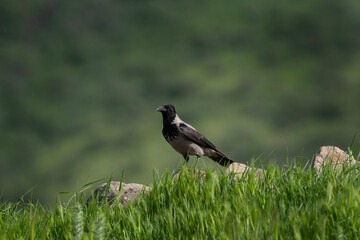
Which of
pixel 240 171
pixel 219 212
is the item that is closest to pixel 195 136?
pixel 240 171

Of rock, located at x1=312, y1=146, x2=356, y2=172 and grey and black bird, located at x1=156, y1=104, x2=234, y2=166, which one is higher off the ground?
grey and black bird, located at x1=156, y1=104, x2=234, y2=166

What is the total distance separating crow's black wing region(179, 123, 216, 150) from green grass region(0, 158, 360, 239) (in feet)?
8.17

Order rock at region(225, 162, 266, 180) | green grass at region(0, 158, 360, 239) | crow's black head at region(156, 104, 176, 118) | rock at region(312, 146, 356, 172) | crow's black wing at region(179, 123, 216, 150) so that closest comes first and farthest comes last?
1. green grass at region(0, 158, 360, 239)
2. rock at region(225, 162, 266, 180)
3. rock at region(312, 146, 356, 172)
4. crow's black wing at region(179, 123, 216, 150)
5. crow's black head at region(156, 104, 176, 118)

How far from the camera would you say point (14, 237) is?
545cm

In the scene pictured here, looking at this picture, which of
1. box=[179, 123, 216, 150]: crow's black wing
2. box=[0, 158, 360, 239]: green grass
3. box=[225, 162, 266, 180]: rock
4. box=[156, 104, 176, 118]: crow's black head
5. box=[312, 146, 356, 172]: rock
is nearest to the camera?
box=[0, 158, 360, 239]: green grass

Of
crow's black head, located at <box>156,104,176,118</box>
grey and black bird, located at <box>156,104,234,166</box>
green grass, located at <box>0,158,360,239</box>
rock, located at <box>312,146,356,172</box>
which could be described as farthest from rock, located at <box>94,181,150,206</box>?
rock, located at <box>312,146,356,172</box>

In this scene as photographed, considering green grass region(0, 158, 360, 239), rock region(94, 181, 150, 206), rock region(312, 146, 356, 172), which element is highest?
rock region(312, 146, 356, 172)

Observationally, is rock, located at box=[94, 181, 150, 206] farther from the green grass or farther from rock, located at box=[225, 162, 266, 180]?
rock, located at box=[225, 162, 266, 180]

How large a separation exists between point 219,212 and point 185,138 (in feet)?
11.1

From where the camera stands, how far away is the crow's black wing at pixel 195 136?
339 inches

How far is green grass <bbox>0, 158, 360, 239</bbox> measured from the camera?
184 inches

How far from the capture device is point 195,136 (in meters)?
8.62

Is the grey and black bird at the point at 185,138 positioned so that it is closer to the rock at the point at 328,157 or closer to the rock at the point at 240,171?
the rock at the point at 240,171

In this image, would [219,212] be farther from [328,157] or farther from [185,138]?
[185,138]
